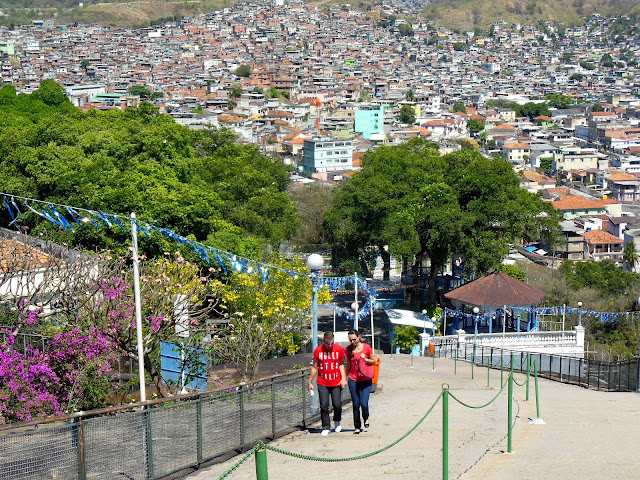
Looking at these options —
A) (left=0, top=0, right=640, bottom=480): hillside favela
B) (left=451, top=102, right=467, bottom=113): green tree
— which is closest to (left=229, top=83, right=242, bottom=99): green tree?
(left=451, top=102, right=467, bottom=113): green tree

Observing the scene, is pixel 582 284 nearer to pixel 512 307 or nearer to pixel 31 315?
pixel 512 307

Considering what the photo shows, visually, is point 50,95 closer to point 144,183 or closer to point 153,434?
point 144,183

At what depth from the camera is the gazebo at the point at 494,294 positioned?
2472 cm

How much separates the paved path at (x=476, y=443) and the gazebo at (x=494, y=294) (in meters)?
10.8

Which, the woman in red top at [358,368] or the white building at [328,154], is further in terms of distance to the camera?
the white building at [328,154]

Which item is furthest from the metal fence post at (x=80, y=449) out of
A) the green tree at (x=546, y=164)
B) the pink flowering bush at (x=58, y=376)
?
the green tree at (x=546, y=164)

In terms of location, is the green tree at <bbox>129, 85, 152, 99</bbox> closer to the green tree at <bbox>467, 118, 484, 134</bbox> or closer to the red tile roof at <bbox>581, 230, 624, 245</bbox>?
the green tree at <bbox>467, 118, 484, 134</bbox>

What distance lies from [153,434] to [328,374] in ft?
6.59

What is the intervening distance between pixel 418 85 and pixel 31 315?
142 metres

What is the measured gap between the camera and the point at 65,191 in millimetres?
27719

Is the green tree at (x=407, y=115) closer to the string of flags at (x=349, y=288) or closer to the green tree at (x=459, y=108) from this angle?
the green tree at (x=459, y=108)

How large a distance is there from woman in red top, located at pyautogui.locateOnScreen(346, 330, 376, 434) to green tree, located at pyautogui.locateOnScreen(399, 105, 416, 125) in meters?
106

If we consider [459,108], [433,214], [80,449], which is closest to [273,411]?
[80,449]

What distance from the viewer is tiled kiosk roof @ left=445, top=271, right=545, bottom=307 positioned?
81.1 feet
